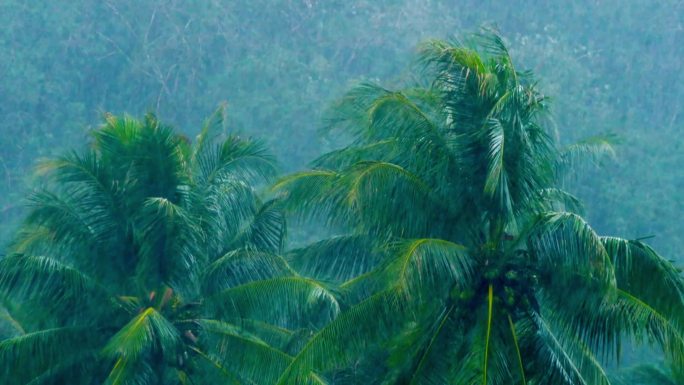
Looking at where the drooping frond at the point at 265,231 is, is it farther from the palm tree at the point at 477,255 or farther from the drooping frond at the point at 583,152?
the drooping frond at the point at 583,152

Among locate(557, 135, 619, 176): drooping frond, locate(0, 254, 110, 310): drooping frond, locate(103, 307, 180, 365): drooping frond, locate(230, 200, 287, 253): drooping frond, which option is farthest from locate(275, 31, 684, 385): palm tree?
locate(0, 254, 110, 310): drooping frond

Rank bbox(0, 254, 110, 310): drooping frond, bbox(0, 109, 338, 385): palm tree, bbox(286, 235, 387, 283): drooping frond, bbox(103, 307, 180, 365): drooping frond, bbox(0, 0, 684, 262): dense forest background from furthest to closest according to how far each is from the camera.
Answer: bbox(0, 0, 684, 262): dense forest background < bbox(286, 235, 387, 283): drooping frond < bbox(0, 109, 338, 385): palm tree < bbox(0, 254, 110, 310): drooping frond < bbox(103, 307, 180, 365): drooping frond

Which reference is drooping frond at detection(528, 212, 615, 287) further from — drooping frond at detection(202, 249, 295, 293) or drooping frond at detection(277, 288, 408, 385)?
drooping frond at detection(202, 249, 295, 293)

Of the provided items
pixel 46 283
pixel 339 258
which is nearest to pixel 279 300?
pixel 339 258

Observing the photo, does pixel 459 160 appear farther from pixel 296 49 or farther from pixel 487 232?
pixel 296 49

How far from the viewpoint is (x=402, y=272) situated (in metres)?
10.9

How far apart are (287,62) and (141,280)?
71.1ft

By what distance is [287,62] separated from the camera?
35281 millimetres

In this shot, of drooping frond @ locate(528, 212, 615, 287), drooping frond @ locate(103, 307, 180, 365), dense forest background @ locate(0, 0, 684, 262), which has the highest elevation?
dense forest background @ locate(0, 0, 684, 262)

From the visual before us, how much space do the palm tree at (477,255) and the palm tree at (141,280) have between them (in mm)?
1211

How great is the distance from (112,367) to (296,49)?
2414 cm

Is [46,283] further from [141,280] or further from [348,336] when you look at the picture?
[348,336]

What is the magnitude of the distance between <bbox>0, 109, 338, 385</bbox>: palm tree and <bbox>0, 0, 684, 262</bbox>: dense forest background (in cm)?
1785

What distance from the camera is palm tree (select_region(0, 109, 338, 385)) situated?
13.7m
